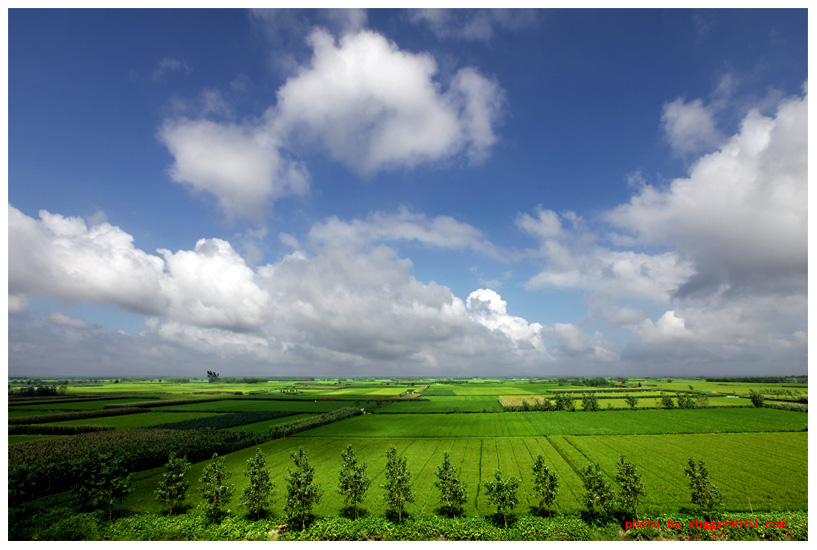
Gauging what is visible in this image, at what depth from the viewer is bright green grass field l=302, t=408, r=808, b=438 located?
73.8 meters

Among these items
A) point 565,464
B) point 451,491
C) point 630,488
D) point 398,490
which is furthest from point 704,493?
point 398,490

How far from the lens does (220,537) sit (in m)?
29.7

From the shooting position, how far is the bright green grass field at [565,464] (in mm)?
34844

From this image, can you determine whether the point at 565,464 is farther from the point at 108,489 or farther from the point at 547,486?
the point at 108,489

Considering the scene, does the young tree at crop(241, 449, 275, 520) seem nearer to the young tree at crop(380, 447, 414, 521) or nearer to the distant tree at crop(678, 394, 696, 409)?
the young tree at crop(380, 447, 414, 521)

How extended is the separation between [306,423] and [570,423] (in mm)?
66677

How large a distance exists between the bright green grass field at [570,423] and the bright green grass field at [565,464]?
6532mm

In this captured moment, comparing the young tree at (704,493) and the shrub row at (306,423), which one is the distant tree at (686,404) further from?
the shrub row at (306,423)

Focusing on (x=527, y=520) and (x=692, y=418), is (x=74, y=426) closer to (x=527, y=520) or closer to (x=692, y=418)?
(x=527, y=520)

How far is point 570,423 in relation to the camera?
85500 mm

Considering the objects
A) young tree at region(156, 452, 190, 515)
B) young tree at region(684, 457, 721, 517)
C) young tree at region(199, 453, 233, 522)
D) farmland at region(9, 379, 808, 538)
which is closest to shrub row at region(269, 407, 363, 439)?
farmland at region(9, 379, 808, 538)

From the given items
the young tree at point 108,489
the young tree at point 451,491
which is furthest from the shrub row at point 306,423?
the young tree at point 451,491

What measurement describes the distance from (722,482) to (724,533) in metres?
15.5
